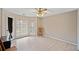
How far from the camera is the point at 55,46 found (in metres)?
1.98

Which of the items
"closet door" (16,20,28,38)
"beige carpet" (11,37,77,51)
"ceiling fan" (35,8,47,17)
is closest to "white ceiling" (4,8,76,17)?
"ceiling fan" (35,8,47,17)

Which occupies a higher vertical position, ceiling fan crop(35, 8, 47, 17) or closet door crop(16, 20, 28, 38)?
ceiling fan crop(35, 8, 47, 17)

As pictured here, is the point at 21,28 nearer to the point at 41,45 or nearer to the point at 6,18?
the point at 6,18

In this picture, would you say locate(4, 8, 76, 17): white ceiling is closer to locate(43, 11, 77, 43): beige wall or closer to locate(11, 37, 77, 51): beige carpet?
locate(43, 11, 77, 43): beige wall

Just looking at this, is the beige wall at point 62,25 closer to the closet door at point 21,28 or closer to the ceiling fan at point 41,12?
the ceiling fan at point 41,12

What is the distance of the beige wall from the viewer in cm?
196

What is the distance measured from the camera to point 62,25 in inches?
80.4

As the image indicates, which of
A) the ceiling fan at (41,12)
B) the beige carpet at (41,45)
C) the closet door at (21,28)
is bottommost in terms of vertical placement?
the beige carpet at (41,45)

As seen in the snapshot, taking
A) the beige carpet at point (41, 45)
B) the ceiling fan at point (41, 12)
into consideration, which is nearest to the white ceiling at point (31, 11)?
the ceiling fan at point (41, 12)

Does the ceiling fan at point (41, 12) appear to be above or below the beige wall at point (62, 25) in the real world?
above

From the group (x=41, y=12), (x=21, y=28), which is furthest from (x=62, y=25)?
(x=21, y=28)

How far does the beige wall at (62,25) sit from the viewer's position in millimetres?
1956
